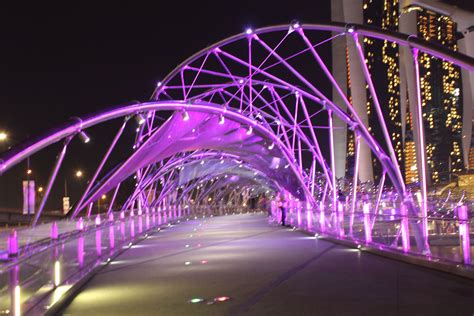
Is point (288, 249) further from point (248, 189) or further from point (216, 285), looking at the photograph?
point (248, 189)

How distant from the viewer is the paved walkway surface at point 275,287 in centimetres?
935

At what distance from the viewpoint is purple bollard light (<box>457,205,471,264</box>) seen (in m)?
12.2

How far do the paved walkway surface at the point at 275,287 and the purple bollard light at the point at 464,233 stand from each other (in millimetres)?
462

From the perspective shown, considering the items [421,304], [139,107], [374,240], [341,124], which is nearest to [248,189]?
[341,124]

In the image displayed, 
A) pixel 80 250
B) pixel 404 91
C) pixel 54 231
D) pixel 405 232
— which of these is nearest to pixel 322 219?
pixel 405 232

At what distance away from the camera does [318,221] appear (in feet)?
93.7

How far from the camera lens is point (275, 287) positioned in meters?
11.6

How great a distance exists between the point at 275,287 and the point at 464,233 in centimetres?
368

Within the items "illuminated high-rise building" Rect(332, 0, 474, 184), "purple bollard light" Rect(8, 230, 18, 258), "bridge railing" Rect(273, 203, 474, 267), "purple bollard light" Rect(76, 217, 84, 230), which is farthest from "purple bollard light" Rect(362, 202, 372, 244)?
"illuminated high-rise building" Rect(332, 0, 474, 184)

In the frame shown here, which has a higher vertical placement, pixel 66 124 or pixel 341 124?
pixel 341 124

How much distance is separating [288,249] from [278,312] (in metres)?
11.6

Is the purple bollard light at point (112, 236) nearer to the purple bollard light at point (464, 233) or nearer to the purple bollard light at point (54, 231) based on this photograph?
the purple bollard light at point (54, 231)

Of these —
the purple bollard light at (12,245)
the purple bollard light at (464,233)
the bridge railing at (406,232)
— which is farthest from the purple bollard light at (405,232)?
the purple bollard light at (12,245)

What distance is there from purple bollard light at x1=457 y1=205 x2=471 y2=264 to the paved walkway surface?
1.51 ft
